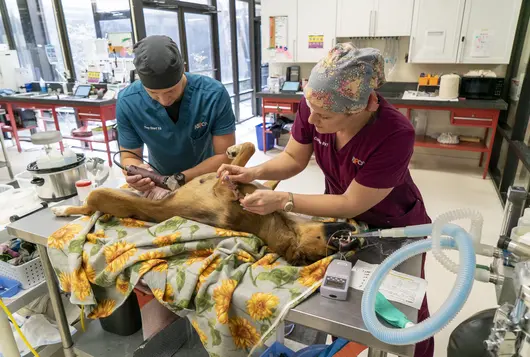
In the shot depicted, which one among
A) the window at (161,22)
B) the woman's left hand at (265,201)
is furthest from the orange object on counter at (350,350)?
the window at (161,22)

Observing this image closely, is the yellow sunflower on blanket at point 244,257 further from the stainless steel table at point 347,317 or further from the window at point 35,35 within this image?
the window at point 35,35

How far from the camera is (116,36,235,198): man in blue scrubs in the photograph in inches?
65.6

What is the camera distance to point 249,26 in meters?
6.29

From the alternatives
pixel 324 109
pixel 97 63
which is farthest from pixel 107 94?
pixel 324 109

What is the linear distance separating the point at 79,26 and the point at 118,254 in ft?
16.4

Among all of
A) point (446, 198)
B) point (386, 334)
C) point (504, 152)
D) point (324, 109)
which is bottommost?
point (446, 198)

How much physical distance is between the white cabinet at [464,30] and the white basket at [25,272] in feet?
13.2

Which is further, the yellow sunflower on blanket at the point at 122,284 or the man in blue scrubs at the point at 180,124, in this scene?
the man in blue scrubs at the point at 180,124

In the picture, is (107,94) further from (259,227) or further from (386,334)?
(386,334)

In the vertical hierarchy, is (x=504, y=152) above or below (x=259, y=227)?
below

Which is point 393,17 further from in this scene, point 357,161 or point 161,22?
point 357,161

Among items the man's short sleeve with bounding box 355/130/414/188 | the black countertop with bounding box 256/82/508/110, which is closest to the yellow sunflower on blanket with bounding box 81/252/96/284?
the man's short sleeve with bounding box 355/130/414/188

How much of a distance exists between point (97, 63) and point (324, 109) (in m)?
4.52

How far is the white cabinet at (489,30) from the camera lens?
360cm
